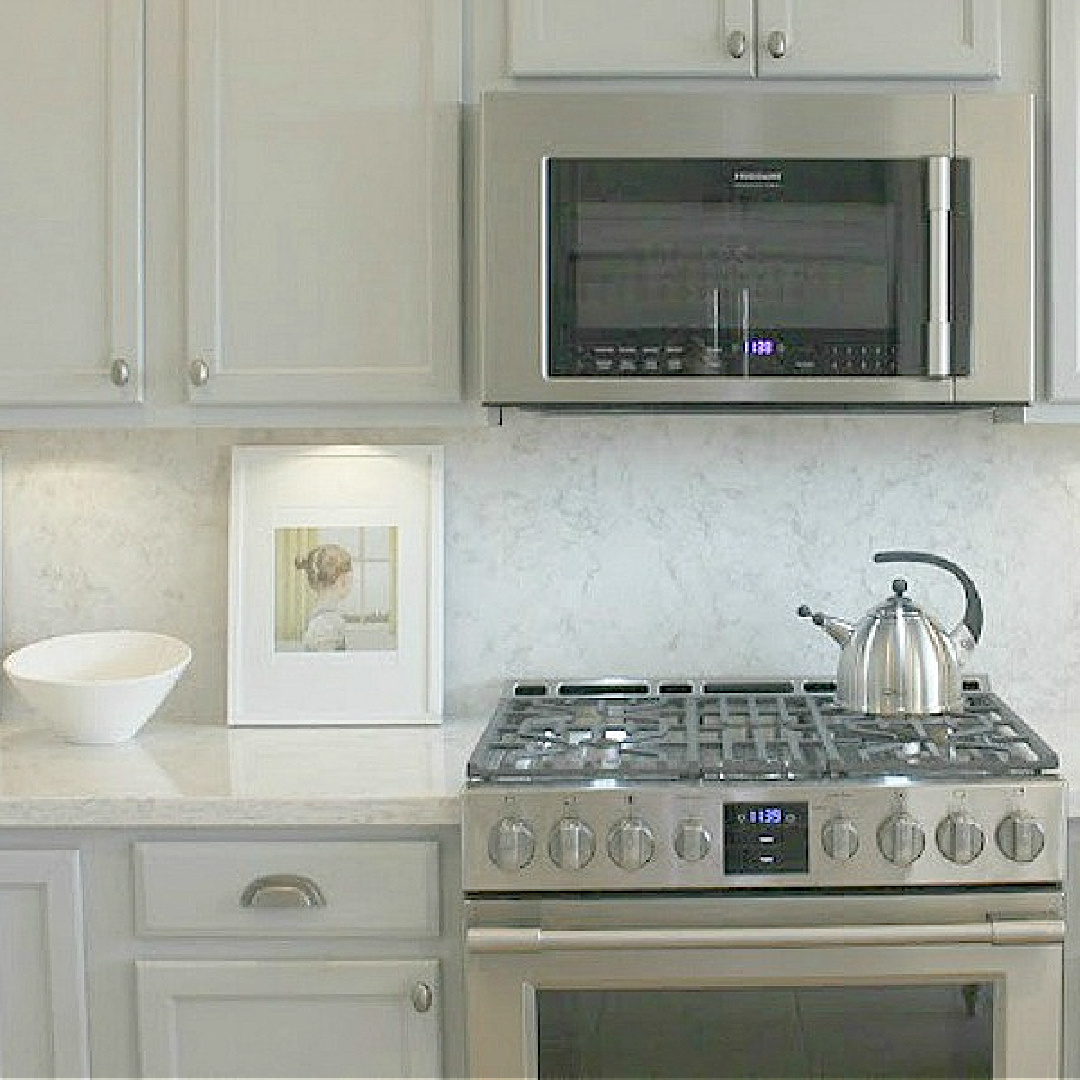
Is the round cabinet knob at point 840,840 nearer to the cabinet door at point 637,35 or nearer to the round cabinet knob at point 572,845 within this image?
the round cabinet knob at point 572,845

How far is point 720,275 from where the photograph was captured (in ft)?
8.14

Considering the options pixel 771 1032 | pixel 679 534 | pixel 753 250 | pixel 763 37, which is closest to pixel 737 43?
pixel 763 37

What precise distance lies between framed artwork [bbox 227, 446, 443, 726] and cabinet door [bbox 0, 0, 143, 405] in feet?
1.25

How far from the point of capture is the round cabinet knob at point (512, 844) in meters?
2.21

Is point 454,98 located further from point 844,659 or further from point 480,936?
point 480,936

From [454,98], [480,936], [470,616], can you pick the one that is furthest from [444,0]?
[480,936]

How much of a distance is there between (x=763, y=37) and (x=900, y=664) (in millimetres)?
980

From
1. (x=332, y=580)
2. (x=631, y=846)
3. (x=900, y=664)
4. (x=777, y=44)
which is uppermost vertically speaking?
(x=777, y=44)

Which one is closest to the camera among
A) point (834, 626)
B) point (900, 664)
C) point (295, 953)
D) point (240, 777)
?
point (295, 953)

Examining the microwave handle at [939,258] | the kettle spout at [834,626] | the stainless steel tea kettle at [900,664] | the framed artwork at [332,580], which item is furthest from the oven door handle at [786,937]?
the microwave handle at [939,258]

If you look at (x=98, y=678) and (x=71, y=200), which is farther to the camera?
(x=98, y=678)

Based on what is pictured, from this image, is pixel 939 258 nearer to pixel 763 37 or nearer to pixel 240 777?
pixel 763 37

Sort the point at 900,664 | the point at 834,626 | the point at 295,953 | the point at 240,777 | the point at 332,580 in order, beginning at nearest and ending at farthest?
the point at 295,953, the point at 240,777, the point at 900,664, the point at 834,626, the point at 332,580

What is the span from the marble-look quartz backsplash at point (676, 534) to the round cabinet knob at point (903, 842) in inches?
27.8
